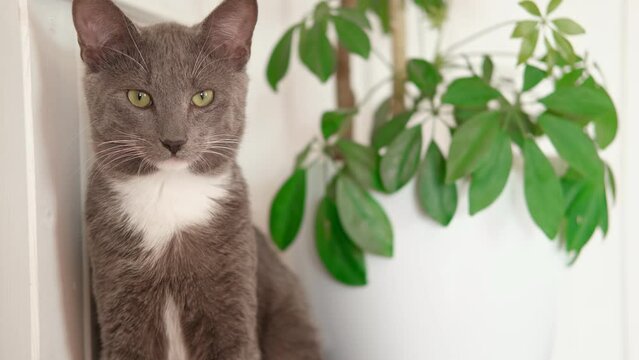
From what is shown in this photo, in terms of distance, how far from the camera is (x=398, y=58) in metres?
1.21

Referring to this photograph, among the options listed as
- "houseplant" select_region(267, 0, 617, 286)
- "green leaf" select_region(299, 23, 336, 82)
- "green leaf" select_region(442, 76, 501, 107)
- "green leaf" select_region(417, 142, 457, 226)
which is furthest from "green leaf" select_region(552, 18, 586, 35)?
"green leaf" select_region(299, 23, 336, 82)

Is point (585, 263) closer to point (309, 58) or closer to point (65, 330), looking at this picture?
point (309, 58)

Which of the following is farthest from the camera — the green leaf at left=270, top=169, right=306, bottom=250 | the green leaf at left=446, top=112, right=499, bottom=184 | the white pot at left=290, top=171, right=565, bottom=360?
the green leaf at left=270, top=169, right=306, bottom=250

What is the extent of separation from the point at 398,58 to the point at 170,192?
0.53 metres

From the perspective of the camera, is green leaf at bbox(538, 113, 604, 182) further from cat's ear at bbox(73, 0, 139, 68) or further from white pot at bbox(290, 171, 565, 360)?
cat's ear at bbox(73, 0, 139, 68)

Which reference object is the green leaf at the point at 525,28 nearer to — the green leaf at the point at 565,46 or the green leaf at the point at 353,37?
the green leaf at the point at 565,46

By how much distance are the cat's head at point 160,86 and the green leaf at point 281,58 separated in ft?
0.84

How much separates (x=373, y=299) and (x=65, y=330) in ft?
1.54

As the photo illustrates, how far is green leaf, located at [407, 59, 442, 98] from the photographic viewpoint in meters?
1.09

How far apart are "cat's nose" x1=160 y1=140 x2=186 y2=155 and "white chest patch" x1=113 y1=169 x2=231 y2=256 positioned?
0.07 metres

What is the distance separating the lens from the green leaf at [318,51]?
110 cm

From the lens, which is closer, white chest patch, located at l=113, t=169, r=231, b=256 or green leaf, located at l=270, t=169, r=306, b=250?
white chest patch, located at l=113, t=169, r=231, b=256

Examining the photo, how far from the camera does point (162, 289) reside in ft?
2.93

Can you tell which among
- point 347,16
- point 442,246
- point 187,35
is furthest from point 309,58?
point 442,246
